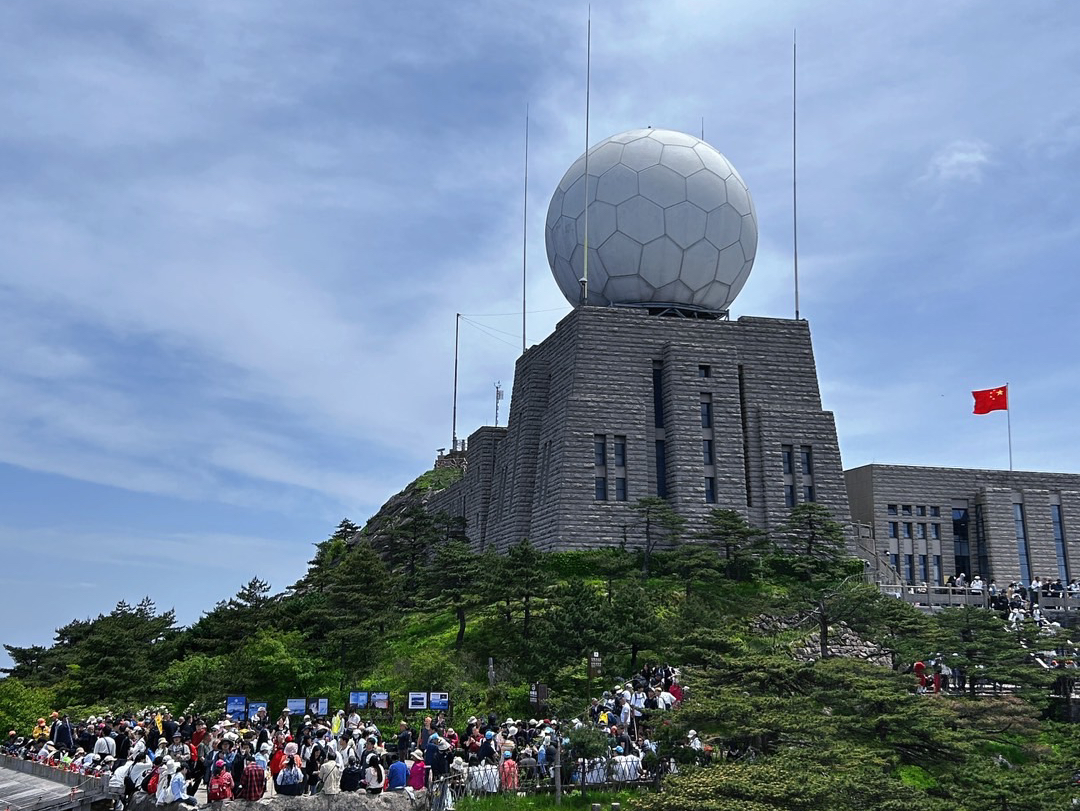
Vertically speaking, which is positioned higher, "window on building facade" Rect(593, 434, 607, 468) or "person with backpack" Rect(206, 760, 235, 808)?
"window on building facade" Rect(593, 434, 607, 468)

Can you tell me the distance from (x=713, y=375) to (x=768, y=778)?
1163 inches

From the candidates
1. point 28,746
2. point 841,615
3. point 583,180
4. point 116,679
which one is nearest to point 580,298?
point 583,180

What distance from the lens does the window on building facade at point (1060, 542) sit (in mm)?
53406

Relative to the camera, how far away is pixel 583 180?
48.4 m

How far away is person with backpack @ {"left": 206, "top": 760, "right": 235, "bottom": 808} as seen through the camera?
18.9 metres

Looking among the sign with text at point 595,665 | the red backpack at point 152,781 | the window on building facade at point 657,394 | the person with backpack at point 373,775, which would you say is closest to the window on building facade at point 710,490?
the window on building facade at point 657,394

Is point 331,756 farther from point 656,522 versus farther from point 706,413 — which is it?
point 706,413

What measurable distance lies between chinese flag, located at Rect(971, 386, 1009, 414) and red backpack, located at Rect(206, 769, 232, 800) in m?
43.2

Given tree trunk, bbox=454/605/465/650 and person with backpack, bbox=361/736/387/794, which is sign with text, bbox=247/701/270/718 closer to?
tree trunk, bbox=454/605/465/650

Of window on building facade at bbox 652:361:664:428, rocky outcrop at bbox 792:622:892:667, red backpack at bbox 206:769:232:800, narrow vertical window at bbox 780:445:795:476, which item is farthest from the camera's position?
narrow vertical window at bbox 780:445:795:476

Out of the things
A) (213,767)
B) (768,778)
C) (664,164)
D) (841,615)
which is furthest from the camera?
(664,164)

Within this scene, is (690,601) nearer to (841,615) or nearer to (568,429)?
(841,615)

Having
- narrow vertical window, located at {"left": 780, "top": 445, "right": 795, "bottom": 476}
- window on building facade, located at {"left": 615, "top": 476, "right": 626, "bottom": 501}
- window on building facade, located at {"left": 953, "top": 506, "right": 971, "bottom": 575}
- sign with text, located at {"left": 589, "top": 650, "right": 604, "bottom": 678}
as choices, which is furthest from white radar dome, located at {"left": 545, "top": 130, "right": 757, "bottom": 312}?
sign with text, located at {"left": 589, "top": 650, "right": 604, "bottom": 678}

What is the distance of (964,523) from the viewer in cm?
5356
